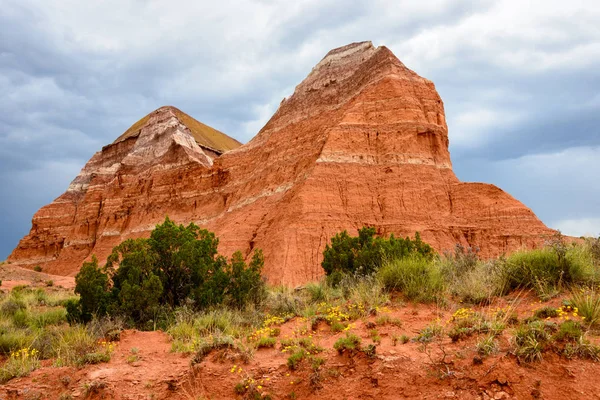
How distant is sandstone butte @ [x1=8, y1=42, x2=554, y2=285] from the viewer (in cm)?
2833

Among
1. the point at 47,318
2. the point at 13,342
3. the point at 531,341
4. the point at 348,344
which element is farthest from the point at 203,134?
the point at 531,341

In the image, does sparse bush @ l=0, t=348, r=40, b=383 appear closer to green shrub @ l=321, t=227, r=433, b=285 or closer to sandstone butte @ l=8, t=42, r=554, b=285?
green shrub @ l=321, t=227, r=433, b=285

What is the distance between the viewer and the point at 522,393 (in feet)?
17.6

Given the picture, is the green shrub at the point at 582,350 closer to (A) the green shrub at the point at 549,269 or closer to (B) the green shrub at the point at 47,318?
(A) the green shrub at the point at 549,269

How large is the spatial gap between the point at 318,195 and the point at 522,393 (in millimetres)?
25184

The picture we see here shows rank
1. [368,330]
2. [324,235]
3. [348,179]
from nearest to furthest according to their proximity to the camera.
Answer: [368,330]
[324,235]
[348,179]

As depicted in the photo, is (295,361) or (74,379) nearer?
(295,361)

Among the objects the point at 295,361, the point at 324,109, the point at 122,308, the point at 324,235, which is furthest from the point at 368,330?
the point at 324,109

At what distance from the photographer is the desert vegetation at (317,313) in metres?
6.36

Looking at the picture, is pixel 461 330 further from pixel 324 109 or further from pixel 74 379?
pixel 324 109

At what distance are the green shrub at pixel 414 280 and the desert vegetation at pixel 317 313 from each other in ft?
0.09

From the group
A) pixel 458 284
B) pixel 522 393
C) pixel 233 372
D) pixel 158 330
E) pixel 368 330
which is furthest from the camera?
pixel 158 330

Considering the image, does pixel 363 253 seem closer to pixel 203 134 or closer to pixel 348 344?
pixel 348 344

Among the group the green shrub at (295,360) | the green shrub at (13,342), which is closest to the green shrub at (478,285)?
the green shrub at (295,360)
